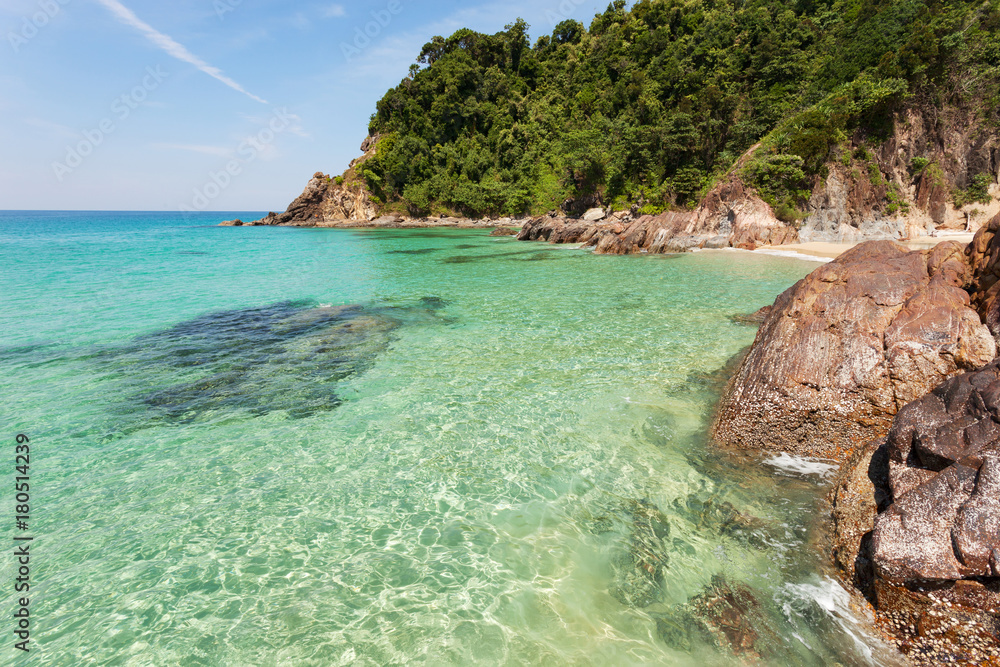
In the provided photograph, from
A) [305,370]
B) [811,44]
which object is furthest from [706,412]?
[811,44]

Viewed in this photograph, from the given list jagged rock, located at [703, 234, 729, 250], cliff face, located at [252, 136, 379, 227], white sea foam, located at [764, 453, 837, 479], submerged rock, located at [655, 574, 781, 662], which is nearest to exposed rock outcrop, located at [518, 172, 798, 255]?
jagged rock, located at [703, 234, 729, 250]

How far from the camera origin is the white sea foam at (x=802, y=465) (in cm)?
542

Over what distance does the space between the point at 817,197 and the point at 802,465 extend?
34.6m

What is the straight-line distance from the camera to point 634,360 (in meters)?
9.68

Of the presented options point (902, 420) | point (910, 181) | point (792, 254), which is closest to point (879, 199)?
point (910, 181)

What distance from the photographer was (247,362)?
1004 centimetres

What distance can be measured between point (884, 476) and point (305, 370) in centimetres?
996

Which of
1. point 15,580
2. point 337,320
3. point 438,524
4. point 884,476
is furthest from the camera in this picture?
point 337,320

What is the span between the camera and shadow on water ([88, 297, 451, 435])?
7.86 metres

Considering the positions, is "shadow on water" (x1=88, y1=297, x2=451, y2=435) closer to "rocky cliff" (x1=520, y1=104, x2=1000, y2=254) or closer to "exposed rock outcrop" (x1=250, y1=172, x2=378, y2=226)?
"rocky cliff" (x1=520, y1=104, x2=1000, y2=254)

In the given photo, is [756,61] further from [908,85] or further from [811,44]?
[908,85]

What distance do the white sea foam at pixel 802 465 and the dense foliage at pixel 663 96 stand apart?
34.0m

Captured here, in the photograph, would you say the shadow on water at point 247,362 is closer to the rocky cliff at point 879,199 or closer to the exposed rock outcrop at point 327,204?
the rocky cliff at point 879,199

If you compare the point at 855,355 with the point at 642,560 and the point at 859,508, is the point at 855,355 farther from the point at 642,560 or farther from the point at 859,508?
the point at 642,560
